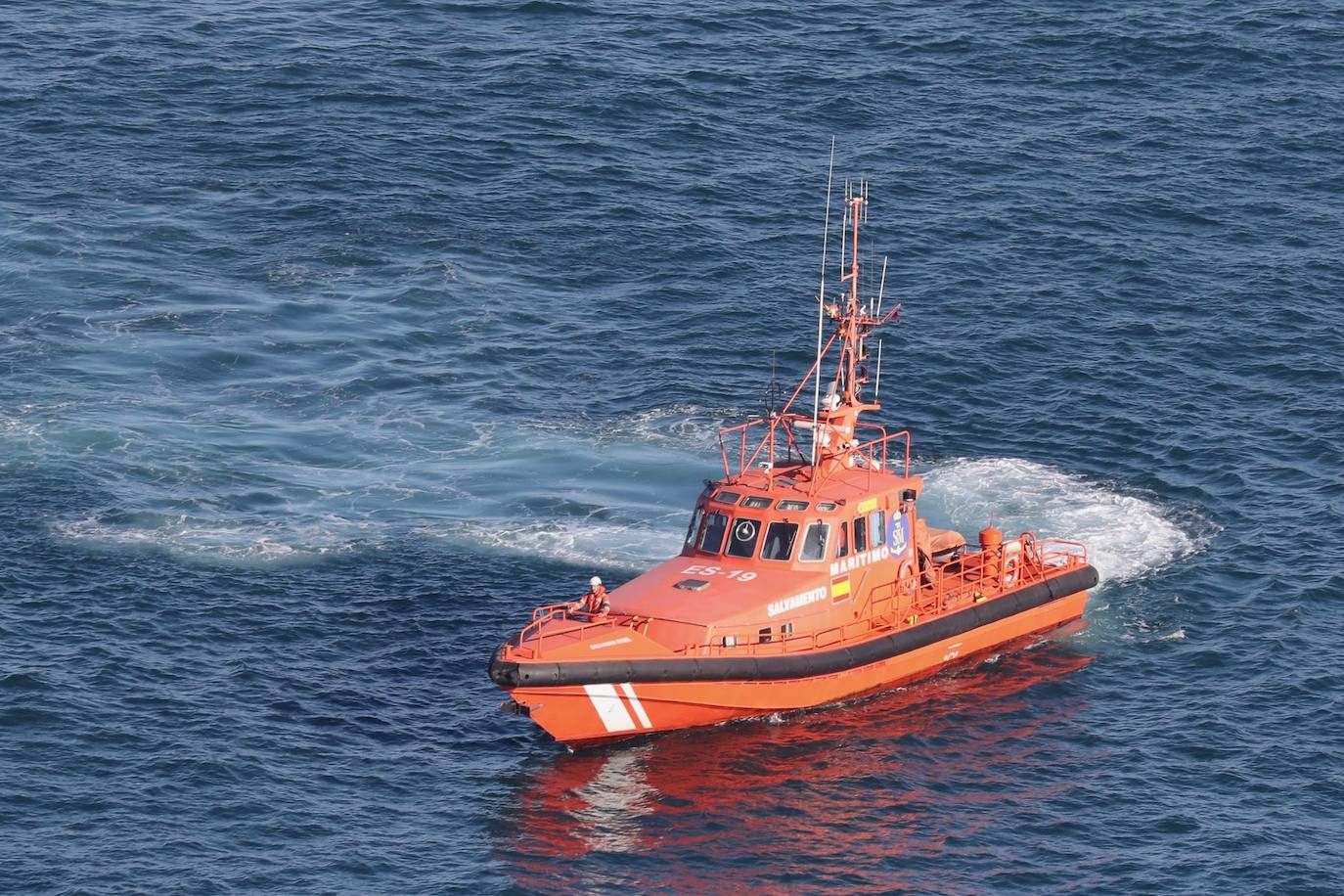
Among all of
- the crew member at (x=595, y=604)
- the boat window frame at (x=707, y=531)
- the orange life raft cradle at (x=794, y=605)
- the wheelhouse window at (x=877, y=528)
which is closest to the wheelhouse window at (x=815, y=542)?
the orange life raft cradle at (x=794, y=605)

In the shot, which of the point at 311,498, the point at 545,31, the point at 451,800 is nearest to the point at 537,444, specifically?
the point at 311,498

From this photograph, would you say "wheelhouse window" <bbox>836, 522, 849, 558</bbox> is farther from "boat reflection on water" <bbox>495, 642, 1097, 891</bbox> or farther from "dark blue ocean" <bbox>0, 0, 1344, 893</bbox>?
"dark blue ocean" <bbox>0, 0, 1344, 893</bbox>

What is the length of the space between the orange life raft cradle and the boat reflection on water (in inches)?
34.4

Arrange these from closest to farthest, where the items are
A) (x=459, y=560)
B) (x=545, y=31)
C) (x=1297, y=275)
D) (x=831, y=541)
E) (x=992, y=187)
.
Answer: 1. (x=831, y=541)
2. (x=459, y=560)
3. (x=1297, y=275)
4. (x=992, y=187)
5. (x=545, y=31)

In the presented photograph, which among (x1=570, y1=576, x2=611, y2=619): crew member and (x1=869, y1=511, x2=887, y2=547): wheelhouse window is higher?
(x1=869, y1=511, x2=887, y2=547): wheelhouse window

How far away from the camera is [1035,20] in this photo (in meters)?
92.1

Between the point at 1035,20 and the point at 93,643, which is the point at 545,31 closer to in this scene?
the point at 1035,20

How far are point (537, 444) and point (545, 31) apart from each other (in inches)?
1341

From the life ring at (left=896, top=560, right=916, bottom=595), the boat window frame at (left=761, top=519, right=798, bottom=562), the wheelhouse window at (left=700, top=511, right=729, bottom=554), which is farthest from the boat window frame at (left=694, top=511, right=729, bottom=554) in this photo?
the life ring at (left=896, top=560, right=916, bottom=595)

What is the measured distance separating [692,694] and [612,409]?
20.5m

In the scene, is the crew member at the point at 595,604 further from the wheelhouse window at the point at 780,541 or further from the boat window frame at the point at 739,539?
the wheelhouse window at the point at 780,541

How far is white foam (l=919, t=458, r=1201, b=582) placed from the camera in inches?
2234

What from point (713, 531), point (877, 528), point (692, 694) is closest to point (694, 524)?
point (713, 531)

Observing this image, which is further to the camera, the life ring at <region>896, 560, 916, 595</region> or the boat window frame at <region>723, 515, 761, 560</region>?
the life ring at <region>896, 560, 916, 595</region>
